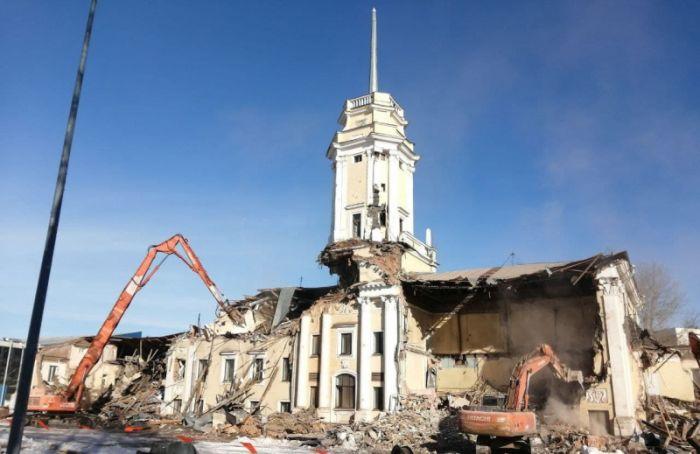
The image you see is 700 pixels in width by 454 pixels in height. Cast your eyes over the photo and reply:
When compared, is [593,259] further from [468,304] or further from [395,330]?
[395,330]

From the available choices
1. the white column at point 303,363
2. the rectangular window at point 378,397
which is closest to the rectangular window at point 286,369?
the white column at point 303,363

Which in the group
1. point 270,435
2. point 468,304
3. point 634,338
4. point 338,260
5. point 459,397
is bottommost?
point 270,435

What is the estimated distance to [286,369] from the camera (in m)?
33.8

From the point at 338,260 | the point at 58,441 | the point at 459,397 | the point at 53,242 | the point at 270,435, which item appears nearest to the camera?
the point at 53,242

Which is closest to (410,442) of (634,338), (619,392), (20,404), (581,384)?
(581,384)

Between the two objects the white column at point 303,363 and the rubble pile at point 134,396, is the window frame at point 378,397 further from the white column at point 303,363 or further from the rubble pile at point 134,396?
the rubble pile at point 134,396

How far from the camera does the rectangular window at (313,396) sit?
3172cm

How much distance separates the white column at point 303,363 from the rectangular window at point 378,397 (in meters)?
4.56

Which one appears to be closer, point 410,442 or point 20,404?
point 20,404

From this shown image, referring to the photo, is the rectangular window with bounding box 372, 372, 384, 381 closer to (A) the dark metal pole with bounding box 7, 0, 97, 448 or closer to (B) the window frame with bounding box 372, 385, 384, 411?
(B) the window frame with bounding box 372, 385, 384, 411

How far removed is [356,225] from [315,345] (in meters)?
8.59

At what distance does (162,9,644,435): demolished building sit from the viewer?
27.5m

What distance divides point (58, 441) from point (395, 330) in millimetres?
16714

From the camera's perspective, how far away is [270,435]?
27.4 metres
